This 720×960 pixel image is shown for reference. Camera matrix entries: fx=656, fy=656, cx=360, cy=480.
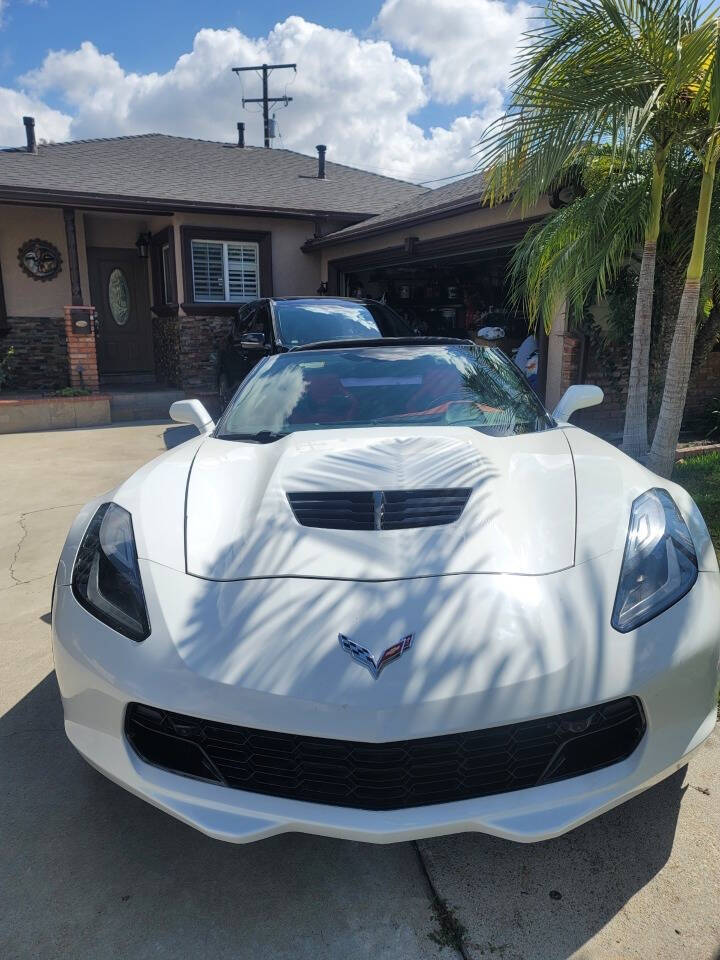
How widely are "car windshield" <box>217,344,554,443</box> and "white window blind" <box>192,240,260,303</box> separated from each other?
9.17 metres

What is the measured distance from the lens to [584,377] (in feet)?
25.4

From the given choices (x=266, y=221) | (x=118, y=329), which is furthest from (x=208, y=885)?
(x=118, y=329)

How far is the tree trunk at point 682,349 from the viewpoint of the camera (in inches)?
176

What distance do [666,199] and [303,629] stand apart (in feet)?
17.6

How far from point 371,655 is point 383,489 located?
0.66 m

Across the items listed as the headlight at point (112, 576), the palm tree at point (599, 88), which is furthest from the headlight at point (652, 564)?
the palm tree at point (599, 88)

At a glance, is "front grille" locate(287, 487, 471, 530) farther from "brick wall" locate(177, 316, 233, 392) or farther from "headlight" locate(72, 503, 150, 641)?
"brick wall" locate(177, 316, 233, 392)

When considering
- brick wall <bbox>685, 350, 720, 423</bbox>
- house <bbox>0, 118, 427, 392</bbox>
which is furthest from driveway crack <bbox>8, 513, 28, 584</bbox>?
brick wall <bbox>685, 350, 720, 423</bbox>

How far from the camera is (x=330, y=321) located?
270 inches

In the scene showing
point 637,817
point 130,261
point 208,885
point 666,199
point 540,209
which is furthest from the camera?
point 130,261

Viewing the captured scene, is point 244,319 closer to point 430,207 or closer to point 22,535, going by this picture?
point 430,207

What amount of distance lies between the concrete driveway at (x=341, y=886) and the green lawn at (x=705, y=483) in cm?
248

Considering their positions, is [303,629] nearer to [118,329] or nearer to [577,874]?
[577,874]

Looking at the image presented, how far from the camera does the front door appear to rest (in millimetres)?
12672
